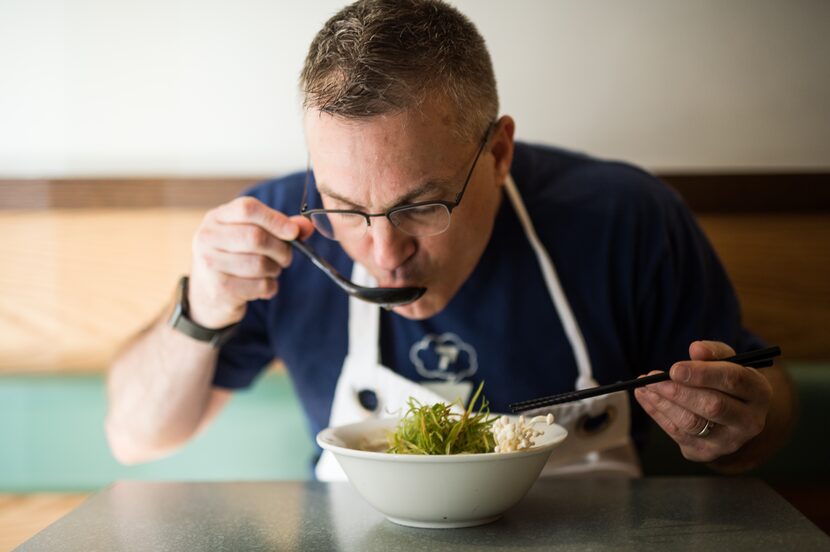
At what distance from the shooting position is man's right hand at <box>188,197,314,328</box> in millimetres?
1319

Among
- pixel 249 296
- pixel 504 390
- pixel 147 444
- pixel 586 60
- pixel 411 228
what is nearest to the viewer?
pixel 411 228

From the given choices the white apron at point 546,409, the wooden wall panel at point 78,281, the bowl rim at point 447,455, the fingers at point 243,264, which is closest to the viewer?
the bowl rim at point 447,455

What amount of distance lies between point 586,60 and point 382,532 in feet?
4.25

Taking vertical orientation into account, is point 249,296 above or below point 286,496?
above

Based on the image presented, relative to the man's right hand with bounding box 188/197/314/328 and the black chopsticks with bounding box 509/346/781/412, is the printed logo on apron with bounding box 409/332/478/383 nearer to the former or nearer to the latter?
the man's right hand with bounding box 188/197/314/328

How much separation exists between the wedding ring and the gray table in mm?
79

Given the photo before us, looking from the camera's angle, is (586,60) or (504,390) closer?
(504,390)

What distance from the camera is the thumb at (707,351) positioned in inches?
43.3

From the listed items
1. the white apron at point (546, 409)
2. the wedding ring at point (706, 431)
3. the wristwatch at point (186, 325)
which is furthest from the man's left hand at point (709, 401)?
the wristwatch at point (186, 325)

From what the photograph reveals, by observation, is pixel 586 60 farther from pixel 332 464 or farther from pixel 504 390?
pixel 332 464

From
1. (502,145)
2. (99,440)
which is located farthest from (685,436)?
(99,440)

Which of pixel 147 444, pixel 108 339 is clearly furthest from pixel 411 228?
pixel 108 339

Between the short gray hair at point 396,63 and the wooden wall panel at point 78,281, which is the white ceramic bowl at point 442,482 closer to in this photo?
the short gray hair at point 396,63

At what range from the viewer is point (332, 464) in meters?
1.49
